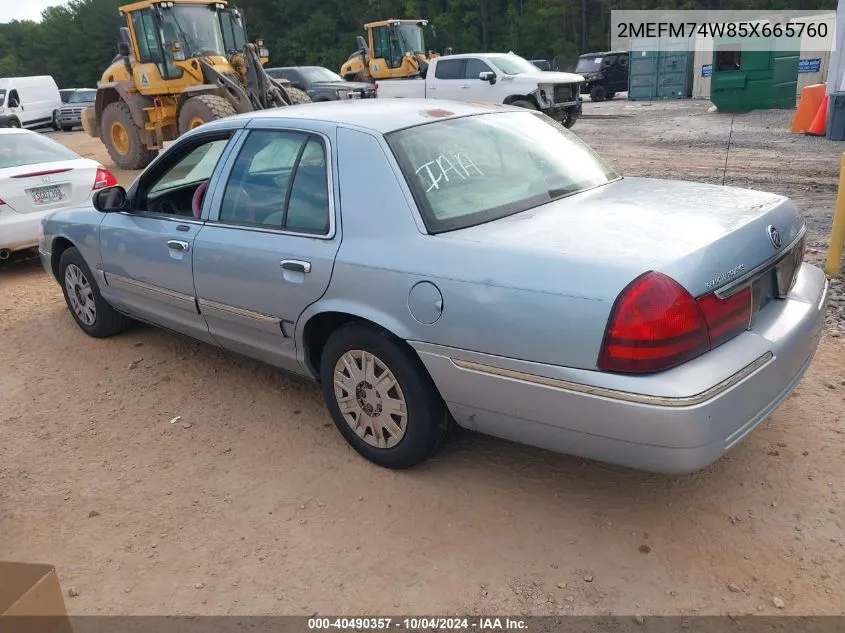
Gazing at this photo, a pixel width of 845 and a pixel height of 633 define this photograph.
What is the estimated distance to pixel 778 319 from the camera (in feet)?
9.46

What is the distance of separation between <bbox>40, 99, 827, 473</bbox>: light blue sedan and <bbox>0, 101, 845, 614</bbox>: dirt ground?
384 mm

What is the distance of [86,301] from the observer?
5270 millimetres

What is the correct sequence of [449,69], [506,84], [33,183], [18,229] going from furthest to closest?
1. [449,69]
2. [506,84]
3. [33,183]
4. [18,229]

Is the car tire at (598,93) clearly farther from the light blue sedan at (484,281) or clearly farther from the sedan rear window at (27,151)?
the light blue sedan at (484,281)

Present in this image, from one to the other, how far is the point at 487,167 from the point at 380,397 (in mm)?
1184

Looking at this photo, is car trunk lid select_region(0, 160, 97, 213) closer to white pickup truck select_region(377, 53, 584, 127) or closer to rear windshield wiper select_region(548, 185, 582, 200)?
rear windshield wiper select_region(548, 185, 582, 200)

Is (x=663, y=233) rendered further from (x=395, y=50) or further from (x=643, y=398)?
(x=395, y=50)

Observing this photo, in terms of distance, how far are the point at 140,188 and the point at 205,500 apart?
217 centimetres

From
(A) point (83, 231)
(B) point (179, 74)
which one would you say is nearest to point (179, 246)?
(A) point (83, 231)

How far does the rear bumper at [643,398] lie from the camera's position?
2.43 meters

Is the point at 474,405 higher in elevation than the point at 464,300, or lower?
lower

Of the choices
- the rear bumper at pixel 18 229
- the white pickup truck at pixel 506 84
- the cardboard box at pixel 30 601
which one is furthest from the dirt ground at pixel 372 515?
the white pickup truck at pixel 506 84

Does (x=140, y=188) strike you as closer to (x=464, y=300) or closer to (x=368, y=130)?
(x=368, y=130)

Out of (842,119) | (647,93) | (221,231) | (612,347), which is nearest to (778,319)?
(612,347)
